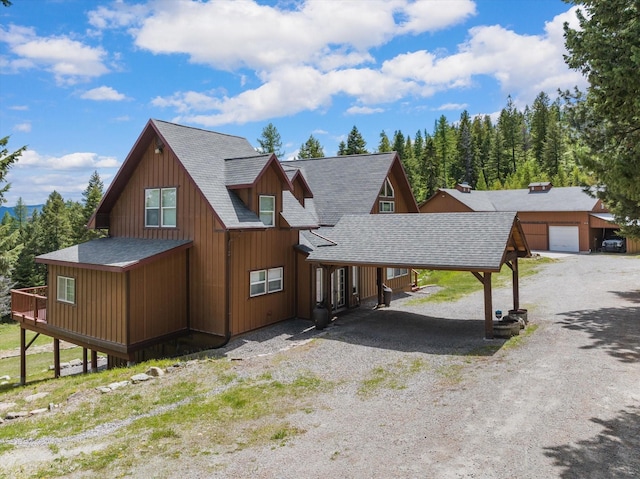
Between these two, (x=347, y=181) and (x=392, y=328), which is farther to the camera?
(x=347, y=181)

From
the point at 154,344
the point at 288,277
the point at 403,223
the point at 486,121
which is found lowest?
the point at 154,344

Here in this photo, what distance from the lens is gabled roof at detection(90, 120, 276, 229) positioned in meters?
15.1

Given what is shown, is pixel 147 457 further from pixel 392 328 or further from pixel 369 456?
pixel 392 328

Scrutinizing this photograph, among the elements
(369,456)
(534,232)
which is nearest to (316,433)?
(369,456)

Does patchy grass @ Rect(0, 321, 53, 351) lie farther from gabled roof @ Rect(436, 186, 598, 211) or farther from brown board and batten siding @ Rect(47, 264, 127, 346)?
gabled roof @ Rect(436, 186, 598, 211)

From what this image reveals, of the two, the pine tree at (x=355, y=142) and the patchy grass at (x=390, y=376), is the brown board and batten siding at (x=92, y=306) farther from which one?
the pine tree at (x=355, y=142)

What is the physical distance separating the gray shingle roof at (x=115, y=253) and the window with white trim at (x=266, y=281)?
8.78 feet

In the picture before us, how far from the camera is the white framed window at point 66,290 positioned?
16.1 metres

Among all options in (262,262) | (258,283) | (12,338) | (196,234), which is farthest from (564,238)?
(12,338)

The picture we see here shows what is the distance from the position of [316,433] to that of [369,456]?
4.12ft

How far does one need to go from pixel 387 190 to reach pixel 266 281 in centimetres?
1022

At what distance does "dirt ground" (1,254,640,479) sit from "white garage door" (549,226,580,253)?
25.6 meters

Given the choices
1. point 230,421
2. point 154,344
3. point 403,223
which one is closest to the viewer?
point 230,421

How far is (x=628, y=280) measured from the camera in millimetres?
24266
